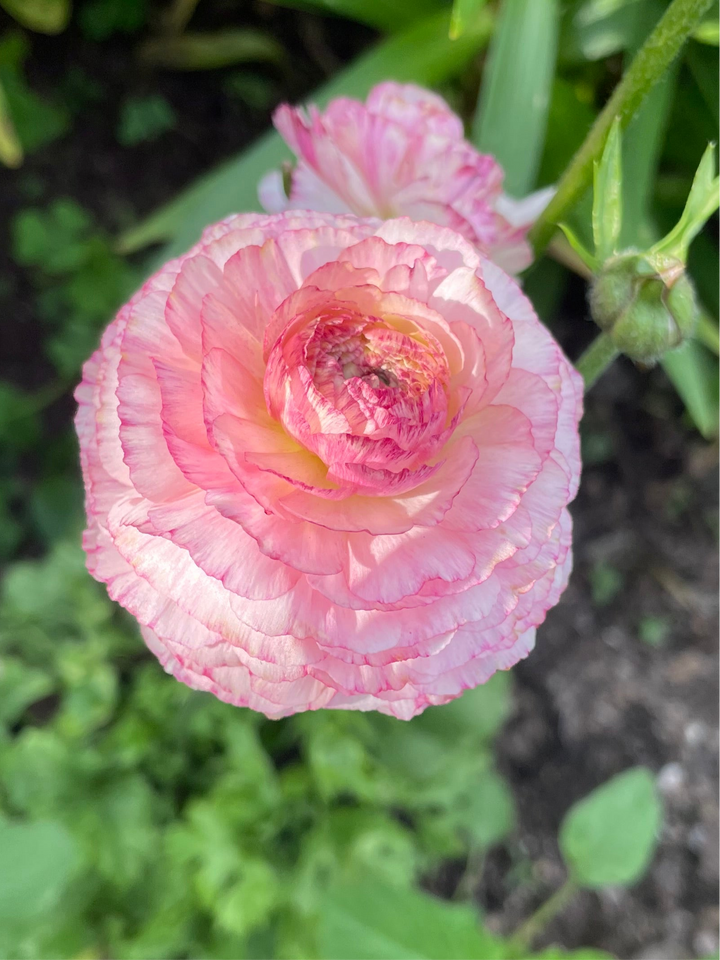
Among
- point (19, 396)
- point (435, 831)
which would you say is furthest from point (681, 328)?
point (19, 396)

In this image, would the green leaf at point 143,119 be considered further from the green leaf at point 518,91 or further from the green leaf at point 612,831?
the green leaf at point 612,831

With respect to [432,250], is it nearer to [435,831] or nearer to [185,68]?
[435,831]

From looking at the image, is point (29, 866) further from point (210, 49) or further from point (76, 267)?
point (210, 49)

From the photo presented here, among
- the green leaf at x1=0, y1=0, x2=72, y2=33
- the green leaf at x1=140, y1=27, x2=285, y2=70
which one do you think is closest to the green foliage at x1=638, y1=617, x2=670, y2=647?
the green leaf at x1=140, y1=27, x2=285, y2=70

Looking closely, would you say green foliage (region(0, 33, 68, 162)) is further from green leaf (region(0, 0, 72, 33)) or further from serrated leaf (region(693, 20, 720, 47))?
serrated leaf (region(693, 20, 720, 47))

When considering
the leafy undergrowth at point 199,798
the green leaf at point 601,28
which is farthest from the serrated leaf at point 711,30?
the leafy undergrowth at point 199,798

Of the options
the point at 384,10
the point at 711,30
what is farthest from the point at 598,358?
the point at 384,10
